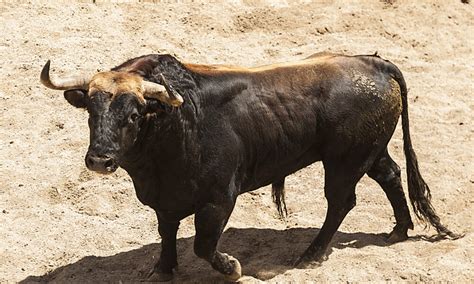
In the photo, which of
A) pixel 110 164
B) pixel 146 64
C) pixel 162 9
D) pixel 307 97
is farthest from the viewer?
pixel 162 9

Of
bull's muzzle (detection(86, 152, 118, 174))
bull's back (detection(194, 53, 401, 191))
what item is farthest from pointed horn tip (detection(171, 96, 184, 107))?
bull's back (detection(194, 53, 401, 191))

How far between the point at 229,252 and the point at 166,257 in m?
0.63

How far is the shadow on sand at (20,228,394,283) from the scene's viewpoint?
7492mm

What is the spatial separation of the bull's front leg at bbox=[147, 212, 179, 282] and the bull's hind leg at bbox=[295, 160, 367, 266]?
99cm

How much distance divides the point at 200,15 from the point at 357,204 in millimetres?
3844

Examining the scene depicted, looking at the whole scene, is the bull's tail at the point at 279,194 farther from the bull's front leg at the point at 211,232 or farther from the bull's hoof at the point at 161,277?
the bull's hoof at the point at 161,277

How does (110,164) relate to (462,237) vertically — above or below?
above

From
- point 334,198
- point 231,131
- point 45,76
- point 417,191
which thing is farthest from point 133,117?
point 417,191

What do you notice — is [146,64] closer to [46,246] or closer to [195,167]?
[195,167]

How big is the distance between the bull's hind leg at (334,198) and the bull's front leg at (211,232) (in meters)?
0.78

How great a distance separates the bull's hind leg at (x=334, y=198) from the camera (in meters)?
7.54

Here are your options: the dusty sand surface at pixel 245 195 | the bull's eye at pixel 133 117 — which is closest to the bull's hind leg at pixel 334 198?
the dusty sand surface at pixel 245 195

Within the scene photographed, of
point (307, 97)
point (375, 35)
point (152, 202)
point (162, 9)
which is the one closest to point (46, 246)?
point (152, 202)

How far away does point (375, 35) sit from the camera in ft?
38.2
